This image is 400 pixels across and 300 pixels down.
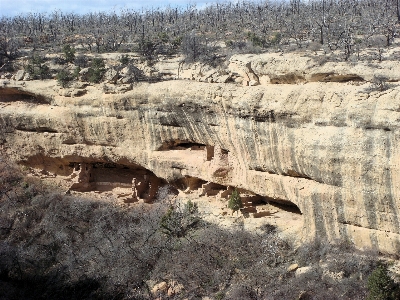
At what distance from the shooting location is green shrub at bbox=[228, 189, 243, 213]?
15.1m

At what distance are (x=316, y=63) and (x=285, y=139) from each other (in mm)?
2652

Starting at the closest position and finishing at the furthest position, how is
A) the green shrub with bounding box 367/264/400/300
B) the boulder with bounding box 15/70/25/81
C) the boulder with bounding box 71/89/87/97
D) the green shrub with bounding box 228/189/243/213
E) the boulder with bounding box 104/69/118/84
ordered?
1. the green shrub with bounding box 367/264/400/300
2. the green shrub with bounding box 228/189/243/213
3. the boulder with bounding box 104/69/118/84
4. the boulder with bounding box 71/89/87/97
5. the boulder with bounding box 15/70/25/81

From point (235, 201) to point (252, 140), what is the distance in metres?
2.46

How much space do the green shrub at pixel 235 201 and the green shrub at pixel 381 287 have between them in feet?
17.8

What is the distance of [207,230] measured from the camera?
15.2m

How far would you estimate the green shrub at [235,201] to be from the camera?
15.1 metres

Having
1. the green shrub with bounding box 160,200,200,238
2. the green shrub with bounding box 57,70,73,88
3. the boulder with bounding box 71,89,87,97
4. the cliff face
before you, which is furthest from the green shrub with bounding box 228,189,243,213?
the green shrub with bounding box 57,70,73,88

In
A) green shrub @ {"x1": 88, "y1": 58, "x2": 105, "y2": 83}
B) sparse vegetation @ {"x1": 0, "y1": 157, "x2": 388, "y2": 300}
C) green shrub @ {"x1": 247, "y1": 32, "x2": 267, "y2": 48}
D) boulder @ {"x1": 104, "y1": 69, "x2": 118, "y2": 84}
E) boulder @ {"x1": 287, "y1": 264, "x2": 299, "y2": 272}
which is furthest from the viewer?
green shrub @ {"x1": 247, "y1": 32, "x2": 267, "y2": 48}

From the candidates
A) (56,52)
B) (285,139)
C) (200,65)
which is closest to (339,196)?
(285,139)

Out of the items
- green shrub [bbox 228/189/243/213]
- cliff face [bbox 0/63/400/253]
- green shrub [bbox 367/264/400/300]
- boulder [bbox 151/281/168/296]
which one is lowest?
boulder [bbox 151/281/168/296]

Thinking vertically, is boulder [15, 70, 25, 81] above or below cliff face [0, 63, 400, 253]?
above

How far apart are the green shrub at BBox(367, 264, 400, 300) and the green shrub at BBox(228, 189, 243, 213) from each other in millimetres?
5439

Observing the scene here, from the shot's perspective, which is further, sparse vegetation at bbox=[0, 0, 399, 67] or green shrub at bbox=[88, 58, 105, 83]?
sparse vegetation at bbox=[0, 0, 399, 67]

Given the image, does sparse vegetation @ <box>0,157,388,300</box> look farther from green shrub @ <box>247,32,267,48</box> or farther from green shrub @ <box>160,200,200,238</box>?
green shrub @ <box>247,32,267,48</box>
